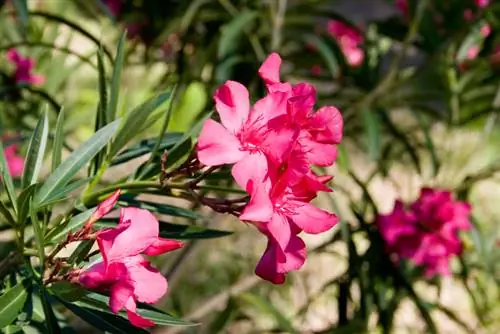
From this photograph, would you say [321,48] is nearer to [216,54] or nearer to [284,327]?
[216,54]

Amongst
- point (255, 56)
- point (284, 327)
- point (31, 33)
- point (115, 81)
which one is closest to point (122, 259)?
point (115, 81)

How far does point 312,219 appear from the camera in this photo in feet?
2.53

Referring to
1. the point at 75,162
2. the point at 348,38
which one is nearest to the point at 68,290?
the point at 75,162

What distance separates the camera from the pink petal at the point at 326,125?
79cm

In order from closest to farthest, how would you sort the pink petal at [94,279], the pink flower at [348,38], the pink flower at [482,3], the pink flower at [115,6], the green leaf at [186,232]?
the pink petal at [94,279] → the green leaf at [186,232] → the pink flower at [482,3] → the pink flower at [115,6] → the pink flower at [348,38]

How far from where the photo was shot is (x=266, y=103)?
768mm

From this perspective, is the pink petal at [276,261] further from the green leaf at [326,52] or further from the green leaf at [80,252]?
the green leaf at [326,52]

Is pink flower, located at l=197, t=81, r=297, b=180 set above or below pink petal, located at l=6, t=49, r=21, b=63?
below

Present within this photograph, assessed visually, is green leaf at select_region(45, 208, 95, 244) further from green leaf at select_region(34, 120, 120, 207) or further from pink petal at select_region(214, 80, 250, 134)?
pink petal at select_region(214, 80, 250, 134)

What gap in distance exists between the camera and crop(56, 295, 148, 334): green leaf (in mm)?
808

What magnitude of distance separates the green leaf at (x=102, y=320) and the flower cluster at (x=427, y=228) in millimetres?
860

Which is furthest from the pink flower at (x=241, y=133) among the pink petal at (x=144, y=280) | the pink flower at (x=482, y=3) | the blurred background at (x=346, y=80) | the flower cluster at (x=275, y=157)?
the pink flower at (x=482, y=3)

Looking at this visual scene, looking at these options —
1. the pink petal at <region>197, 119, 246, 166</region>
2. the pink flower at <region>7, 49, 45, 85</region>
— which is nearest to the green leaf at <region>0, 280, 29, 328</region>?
the pink petal at <region>197, 119, 246, 166</region>

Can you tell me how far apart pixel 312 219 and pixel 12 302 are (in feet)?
0.93
